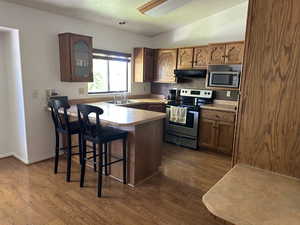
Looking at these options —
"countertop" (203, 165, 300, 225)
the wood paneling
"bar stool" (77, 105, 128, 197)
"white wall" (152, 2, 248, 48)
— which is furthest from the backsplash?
"countertop" (203, 165, 300, 225)

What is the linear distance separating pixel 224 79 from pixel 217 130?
3.23ft

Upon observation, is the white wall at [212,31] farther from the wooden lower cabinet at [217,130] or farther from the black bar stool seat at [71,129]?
the black bar stool seat at [71,129]

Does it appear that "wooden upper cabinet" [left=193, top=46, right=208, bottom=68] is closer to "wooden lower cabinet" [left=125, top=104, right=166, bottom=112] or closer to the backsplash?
the backsplash

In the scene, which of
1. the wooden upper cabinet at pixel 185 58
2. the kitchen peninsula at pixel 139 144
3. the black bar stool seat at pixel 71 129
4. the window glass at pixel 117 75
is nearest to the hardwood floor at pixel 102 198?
the kitchen peninsula at pixel 139 144

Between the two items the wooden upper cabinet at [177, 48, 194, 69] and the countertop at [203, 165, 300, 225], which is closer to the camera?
the countertop at [203, 165, 300, 225]

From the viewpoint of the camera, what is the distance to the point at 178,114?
4.20m

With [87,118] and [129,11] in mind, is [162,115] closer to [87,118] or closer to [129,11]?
[87,118]

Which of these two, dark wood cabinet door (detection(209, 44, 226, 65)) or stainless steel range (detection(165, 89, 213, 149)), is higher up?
dark wood cabinet door (detection(209, 44, 226, 65))

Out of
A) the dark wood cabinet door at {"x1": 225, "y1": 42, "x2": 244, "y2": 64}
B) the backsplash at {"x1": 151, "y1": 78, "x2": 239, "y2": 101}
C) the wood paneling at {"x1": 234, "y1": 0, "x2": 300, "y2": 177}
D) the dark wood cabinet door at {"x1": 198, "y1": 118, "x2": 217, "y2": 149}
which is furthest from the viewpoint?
the backsplash at {"x1": 151, "y1": 78, "x2": 239, "y2": 101}

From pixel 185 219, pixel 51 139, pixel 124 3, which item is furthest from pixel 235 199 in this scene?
pixel 51 139

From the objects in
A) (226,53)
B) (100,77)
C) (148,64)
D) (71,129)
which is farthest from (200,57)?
(71,129)

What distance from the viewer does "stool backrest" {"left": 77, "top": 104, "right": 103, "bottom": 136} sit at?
2.23 metres

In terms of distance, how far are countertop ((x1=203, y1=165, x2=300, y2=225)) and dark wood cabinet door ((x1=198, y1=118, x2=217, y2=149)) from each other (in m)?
2.59

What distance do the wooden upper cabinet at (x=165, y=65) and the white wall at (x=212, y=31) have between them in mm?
324
